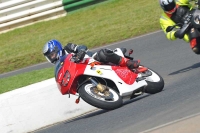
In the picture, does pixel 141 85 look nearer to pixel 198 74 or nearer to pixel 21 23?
pixel 198 74

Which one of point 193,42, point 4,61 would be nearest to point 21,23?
point 4,61

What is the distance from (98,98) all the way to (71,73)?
0.60 metres

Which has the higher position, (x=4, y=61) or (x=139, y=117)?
(x=139, y=117)

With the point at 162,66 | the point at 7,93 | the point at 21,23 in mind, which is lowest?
the point at 21,23

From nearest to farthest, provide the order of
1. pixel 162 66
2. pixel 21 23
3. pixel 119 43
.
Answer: pixel 162 66 < pixel 119 43 < pixel 21 23

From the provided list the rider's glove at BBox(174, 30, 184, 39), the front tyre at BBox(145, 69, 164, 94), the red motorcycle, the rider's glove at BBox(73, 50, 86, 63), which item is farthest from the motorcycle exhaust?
the rider's glove at BBox(174, 30, 184, 39)

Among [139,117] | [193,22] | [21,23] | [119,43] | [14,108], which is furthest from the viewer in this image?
[21,23]

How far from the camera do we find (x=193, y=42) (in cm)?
1093

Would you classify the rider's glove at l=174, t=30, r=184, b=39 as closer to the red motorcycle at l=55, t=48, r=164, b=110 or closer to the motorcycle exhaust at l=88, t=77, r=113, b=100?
the red motorcycle at l=55, t=48, r=164, b=110

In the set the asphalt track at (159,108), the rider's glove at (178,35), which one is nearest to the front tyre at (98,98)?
the asphalt track at (159,108)

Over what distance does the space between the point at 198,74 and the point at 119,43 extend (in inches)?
209

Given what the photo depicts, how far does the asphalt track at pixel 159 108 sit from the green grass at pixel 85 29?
342 centimetres

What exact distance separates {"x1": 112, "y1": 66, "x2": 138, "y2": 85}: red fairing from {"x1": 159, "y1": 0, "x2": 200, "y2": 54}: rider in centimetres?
165

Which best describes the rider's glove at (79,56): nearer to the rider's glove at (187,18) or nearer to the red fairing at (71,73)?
the red fairing at (71,73)
